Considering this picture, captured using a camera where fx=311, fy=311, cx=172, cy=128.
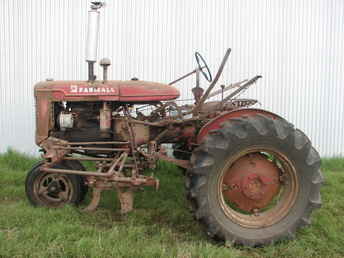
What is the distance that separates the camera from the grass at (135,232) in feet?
7.40

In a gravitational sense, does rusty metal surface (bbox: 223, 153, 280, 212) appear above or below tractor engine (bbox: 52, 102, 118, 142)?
below

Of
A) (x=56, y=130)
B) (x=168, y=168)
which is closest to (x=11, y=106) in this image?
(x=56, y=130)

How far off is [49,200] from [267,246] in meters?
2.14

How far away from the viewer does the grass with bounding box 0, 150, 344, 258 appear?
2256 millimetres

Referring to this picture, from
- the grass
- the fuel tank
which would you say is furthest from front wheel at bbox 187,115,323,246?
the fuel tank

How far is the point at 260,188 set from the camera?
2787mm

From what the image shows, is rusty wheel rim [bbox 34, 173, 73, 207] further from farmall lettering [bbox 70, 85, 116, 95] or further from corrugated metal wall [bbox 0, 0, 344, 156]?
corrugated metal wall [bbox 0, 0, 344, 156]

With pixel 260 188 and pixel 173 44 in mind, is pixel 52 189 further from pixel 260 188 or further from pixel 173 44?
pixel 173 44

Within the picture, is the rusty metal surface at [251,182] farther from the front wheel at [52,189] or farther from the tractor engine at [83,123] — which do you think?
the front wheel at [52,189]

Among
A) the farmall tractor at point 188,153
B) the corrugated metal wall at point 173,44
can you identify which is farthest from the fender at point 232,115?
the corrugated metal wall at point 173,44

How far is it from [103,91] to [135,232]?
136 cm

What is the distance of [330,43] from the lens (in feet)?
17.1

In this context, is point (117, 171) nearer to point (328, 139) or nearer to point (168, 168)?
point (168, 168)

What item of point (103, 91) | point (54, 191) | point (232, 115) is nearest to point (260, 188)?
point (232, 115)
